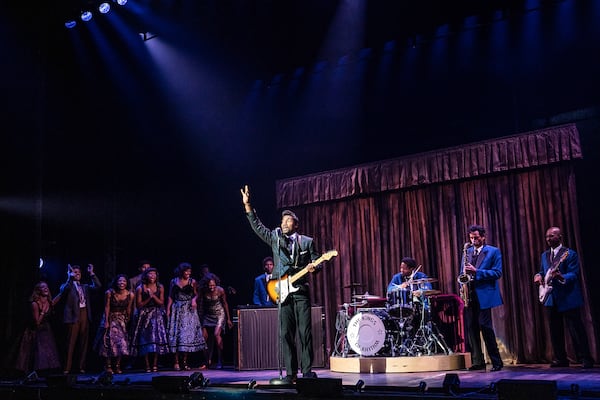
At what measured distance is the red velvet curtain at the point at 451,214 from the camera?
9.67 meters

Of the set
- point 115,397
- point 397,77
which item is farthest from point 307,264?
point 397,77

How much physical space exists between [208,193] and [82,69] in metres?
3.43

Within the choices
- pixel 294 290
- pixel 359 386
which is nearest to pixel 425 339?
pixel 294 290

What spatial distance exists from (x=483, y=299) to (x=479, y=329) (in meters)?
0.44

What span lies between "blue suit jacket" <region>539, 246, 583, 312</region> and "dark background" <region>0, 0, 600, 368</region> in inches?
34.7

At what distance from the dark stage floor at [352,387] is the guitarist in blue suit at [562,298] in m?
0.30

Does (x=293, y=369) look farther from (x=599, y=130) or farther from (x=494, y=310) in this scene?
(x=599, y=130)

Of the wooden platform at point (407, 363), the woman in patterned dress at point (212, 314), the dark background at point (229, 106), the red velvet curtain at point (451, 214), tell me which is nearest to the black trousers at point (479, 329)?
the wooden platform at point (407, 363)

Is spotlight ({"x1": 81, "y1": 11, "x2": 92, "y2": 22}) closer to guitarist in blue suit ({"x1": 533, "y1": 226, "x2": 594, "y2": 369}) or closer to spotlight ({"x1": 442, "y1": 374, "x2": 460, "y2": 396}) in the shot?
guitarist in blue suit ({"x1": 533, "y1": 226, "x2": 594, "y2": 369})

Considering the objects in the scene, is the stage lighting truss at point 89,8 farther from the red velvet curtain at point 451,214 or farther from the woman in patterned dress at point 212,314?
the woman in patterned dress at point 212,314

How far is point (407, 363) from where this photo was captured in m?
8.69

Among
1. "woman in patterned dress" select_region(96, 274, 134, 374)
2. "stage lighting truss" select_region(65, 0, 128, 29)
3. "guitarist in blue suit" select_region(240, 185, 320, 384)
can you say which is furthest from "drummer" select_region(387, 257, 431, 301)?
"stage lighting truss" select_region(65, 0, 128, 29)

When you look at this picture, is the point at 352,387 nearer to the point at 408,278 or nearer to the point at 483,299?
the point at 483,299

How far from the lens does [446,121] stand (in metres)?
10.7
